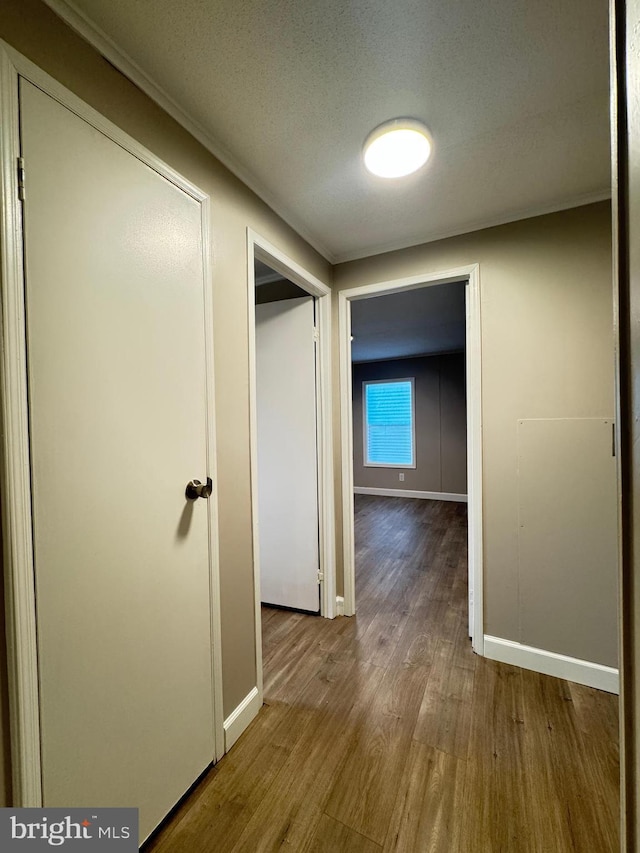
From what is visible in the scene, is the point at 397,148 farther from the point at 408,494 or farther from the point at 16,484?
the point at 408,494

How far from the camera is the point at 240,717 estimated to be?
1426 millimetres

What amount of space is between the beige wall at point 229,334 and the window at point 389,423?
474 cm

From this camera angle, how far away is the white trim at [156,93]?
0.89m

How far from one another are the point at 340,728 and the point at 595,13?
2543 millimetres

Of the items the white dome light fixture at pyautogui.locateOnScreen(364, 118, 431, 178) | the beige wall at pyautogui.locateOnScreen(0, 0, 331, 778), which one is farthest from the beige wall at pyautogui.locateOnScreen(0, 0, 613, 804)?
the white dome light fixture at pyautogui.locateOnScreen(364, 118, 431, 178)

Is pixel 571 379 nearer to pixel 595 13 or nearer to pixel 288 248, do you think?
pixel 595 13

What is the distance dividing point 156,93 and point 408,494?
230 inches

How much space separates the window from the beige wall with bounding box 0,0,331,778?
474 cm

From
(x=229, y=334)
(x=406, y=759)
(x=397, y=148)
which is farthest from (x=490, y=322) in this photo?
(x=406, y=759)

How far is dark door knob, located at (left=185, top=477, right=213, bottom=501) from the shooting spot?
1.19 metres

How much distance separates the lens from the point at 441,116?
1.24 metres

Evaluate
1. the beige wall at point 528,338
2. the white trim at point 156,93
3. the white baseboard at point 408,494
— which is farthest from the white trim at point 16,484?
the white baseboard at point 408,494

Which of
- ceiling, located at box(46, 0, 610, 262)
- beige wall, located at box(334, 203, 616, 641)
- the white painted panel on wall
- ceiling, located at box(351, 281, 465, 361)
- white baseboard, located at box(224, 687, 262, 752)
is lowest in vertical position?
white baseboard, located at box(224, 687, 262, 752)

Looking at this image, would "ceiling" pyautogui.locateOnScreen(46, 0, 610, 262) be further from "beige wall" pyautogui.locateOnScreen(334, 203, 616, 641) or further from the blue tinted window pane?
the blue tinted window pane
